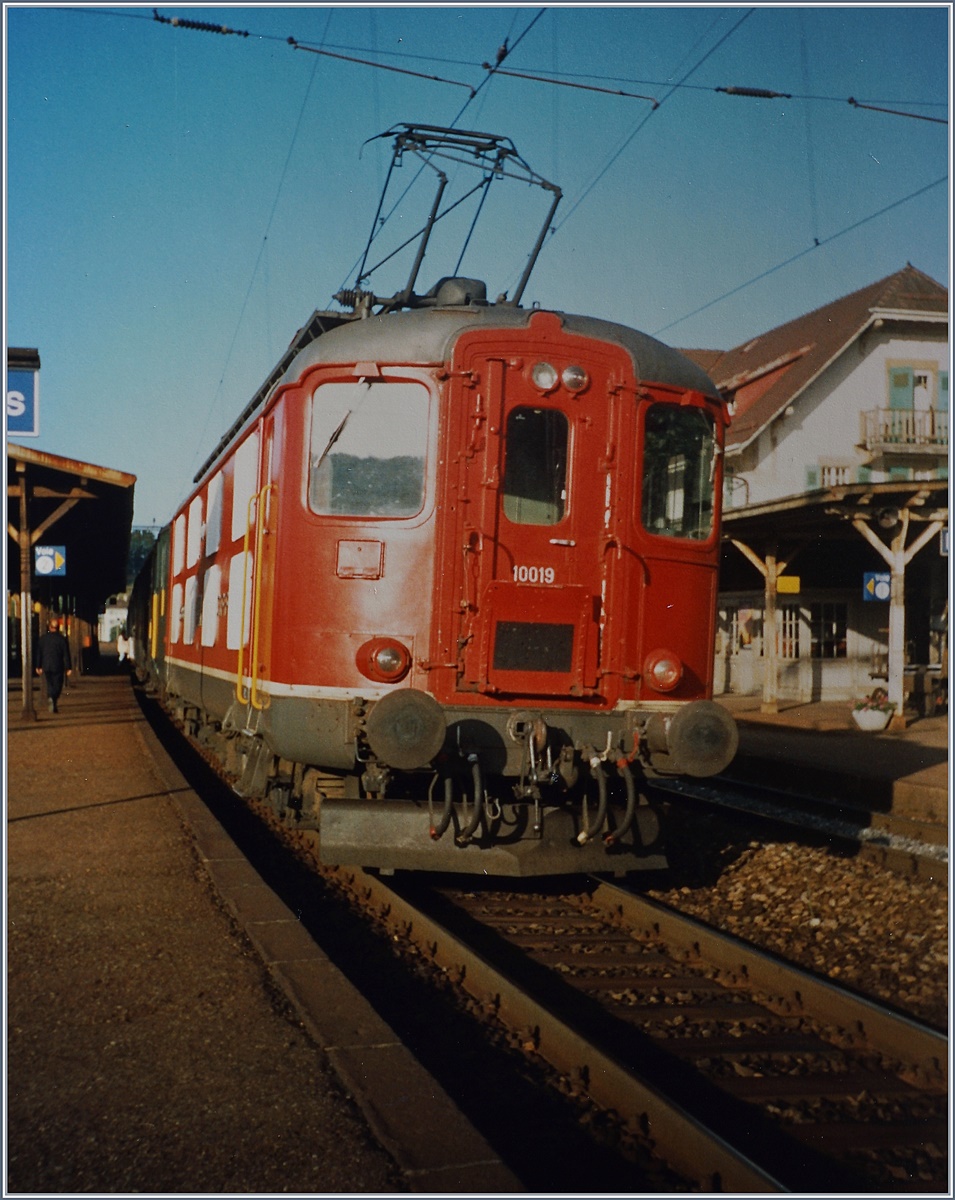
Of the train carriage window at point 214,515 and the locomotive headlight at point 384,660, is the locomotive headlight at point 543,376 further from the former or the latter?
the train carriage window at point 214,515

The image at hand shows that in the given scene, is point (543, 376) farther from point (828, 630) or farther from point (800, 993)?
point (828, 630)

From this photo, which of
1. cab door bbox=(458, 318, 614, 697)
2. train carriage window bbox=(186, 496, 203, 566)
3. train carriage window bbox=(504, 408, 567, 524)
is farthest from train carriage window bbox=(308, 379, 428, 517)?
train carriage window bbox=(186, 496, 203, 566)

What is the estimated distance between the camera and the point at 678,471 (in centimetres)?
689

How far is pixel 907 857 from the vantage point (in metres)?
8.16

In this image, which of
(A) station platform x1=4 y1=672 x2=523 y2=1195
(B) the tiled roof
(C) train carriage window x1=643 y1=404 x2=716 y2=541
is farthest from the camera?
(B) the tiled roof

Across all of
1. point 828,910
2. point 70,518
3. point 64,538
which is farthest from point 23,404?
point 64,538

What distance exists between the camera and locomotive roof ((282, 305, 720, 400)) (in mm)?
6426

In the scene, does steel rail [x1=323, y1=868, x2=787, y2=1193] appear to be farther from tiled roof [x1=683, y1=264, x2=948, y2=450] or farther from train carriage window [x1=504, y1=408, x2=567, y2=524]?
tiled roof [x1=683, y1=264, x2=948, y2=450]

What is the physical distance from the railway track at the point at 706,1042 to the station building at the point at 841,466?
50.3ft

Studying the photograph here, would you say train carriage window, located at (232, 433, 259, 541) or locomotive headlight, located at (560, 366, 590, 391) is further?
train carriage window, located at (232, 433, 259, 541)

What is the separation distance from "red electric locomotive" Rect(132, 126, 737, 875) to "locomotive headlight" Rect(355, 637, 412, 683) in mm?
11

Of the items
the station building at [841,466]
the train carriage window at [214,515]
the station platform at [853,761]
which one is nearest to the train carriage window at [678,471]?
the train carriage window at [214,515]

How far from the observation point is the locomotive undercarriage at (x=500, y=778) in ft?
20.2

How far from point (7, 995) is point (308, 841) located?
4.29 m
